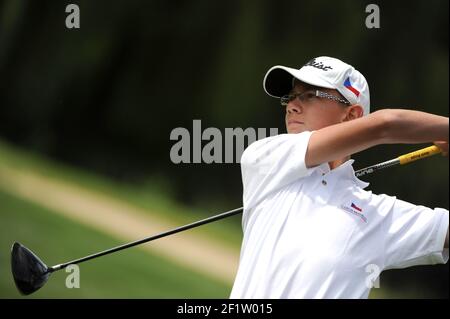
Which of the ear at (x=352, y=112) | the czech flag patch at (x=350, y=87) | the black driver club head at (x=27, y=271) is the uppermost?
the czech flag patch at (x=350, y=87)

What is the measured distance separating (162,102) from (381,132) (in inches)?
77.6

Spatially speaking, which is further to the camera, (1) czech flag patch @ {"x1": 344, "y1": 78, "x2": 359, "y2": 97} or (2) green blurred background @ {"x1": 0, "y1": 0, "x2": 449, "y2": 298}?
(2) green blurred background @ {"x1": 0, "y1": 0, "x2": 449, "y2": 298}

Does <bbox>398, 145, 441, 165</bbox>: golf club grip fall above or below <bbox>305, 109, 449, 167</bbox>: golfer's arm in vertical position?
below

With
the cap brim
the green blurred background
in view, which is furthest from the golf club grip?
the green blurred background

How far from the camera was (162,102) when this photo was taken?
3.76 metres

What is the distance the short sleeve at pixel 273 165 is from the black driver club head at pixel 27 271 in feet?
3.66

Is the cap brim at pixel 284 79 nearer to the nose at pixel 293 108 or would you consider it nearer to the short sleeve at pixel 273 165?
the nose at pixel 293 108

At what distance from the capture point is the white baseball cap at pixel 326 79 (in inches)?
87.2

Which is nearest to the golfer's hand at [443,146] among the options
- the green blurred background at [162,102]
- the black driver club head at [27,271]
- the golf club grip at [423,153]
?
the golf club grip at [423,153]

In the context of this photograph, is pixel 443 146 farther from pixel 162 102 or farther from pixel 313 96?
pixel 162 102

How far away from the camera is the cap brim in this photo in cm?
221

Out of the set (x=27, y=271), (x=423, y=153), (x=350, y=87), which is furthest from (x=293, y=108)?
(x=27, y=271)

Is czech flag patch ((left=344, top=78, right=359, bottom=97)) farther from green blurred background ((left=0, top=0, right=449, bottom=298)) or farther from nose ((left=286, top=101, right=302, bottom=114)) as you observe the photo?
green blurred background ((left=0, top=0, right=449, bottom=298))
